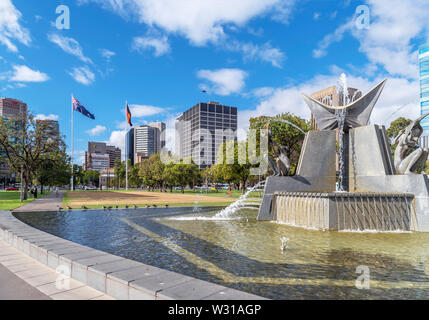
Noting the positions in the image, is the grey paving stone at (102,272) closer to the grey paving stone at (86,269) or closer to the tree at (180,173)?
the grey paving stone at (86,269)

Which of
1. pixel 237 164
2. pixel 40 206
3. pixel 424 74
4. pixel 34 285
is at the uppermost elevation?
pixel 424 74

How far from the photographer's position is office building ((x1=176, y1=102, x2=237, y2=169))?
16625 centimetres

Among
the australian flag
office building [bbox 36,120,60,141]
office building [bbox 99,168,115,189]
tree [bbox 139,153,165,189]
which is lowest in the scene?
office building [bbox 99,168,115,189]

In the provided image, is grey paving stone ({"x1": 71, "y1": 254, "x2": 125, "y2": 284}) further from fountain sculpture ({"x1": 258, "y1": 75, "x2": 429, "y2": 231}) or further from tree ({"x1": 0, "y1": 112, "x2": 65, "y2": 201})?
tree ({"x1": 0, "y1": 112, "x2": 65, "y2": 201})

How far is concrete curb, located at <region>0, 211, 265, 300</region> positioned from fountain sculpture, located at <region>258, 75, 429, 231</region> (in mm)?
10338

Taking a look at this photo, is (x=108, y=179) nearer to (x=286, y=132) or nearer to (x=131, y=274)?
(x=286, y=132)

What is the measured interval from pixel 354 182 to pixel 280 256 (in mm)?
10799

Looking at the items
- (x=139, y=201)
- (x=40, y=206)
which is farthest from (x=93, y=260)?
(x=139, y=201)

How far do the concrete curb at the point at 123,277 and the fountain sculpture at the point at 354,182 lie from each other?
10.3m

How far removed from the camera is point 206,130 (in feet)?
554

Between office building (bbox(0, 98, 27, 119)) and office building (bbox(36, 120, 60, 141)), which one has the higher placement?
office building (bbox(0, 98, 27, 119))

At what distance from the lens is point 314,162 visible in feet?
55.1

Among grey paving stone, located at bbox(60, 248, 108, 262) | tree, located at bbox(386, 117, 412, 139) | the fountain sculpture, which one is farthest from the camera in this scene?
tree, located at bbox(386, 117, 412, 139)

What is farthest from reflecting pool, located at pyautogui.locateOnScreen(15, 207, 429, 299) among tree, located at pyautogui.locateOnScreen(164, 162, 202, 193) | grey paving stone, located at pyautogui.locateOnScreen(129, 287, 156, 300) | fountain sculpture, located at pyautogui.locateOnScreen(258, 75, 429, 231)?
tree, located at pyautogui.locateOnScreen(164, 162, 202, 193)
